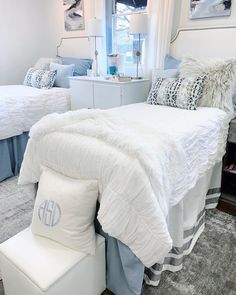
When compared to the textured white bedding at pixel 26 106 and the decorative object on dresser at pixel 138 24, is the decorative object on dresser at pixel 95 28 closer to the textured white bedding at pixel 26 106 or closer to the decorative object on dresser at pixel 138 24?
the decorative object on dresser at pixel 138 24

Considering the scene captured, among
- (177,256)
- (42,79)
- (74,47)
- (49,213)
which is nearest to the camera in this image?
(49,213)

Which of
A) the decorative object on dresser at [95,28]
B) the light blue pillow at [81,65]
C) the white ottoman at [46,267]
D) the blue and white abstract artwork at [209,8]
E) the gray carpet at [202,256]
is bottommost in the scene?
the gray carpet at [202,256]

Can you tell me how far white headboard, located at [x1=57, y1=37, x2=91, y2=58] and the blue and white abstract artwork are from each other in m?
1.59

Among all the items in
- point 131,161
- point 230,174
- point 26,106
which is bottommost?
point 230,174

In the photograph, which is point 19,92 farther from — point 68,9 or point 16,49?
point 68,9

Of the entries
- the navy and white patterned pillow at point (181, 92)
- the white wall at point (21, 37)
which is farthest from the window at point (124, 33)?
the white wall at point (21, 37)

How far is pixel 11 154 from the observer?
2.59m

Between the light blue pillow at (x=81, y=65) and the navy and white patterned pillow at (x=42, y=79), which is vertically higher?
the light blue pillow at (x=81, y=65)

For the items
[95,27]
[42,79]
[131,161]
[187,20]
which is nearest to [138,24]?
[187,20]

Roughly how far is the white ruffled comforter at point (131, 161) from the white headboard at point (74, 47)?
241 cm

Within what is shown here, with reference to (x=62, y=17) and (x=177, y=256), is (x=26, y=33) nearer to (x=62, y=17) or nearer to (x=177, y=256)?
(x=62, y=17)

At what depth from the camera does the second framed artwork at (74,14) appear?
3.51 metres

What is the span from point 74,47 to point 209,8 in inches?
82.7

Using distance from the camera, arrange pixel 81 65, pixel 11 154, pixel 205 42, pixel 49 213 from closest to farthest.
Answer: pixel 49 213 → pixel 205 42 → pixel 11 154 → pixel 81 65
